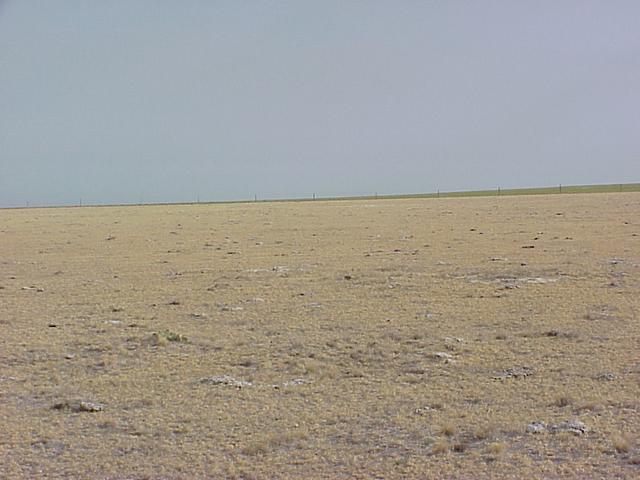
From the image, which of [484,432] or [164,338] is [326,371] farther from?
[164,338]

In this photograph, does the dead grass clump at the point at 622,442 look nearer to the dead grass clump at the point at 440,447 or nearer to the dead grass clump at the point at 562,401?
the dead grass clump at the point at 562,401

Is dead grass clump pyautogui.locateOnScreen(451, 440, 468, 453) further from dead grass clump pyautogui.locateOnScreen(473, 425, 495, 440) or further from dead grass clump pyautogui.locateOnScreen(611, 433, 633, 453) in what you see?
dead grass clump pyautogui.locateOnScreen(611, 433, 633, 453)

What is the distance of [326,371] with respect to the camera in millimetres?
11195

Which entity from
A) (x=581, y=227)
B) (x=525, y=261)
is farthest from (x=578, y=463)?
(x=581, y=227)

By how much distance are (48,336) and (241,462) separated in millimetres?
7537

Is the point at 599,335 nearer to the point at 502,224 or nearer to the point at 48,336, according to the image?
the point at 48,336

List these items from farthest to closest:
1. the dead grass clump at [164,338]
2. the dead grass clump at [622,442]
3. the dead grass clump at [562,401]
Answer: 1. the dead grass clump at [164,338]
2. the dead grass clump at [562,401]
3. the dead grass clump at [622,442]

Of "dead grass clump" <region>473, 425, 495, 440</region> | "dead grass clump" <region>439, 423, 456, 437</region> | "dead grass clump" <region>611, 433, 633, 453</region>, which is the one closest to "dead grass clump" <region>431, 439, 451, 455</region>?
"dead grass clump" <region>439, 423, 456, 437</region>

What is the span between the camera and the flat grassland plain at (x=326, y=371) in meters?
7.79

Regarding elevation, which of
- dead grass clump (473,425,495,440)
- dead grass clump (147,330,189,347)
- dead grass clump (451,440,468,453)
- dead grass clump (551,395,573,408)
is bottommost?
dead grass clump (451,440,468,453)

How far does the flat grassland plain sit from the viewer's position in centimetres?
779

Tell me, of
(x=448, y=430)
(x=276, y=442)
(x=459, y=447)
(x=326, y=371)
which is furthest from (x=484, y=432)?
(x=326, y=371)

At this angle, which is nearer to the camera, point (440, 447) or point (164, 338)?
point (440, 447)

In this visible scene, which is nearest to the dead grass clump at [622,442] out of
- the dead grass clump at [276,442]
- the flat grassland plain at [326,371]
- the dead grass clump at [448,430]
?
the flat grassland plain at [326,371]
